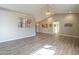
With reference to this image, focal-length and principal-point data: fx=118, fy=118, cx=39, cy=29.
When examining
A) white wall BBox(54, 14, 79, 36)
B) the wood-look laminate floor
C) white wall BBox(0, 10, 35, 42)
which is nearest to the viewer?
the wood-look laminate floor

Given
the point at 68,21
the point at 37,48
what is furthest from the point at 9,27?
the point at 68,21

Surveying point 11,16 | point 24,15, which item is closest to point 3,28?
point 11,16

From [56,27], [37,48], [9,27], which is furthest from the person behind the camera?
[56,27]

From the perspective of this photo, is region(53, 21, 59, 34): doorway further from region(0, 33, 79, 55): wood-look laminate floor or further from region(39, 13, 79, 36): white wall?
region(0, 33, 79, 55): wood-look laminate floor

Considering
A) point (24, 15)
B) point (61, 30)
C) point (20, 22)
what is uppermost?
point (24, 15)

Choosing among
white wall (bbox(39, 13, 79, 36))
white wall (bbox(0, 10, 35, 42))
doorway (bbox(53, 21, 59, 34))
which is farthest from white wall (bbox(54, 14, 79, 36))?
white wall (bbox(0, 10, 35, 42))

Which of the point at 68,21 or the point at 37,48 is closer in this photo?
the point at 37,48

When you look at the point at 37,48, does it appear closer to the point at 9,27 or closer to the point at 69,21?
the point at 9,27

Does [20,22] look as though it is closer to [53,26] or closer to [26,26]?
[26,26]

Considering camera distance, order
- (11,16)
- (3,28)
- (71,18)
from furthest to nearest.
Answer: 1. (71,18)
2. (11,16)
3. (3,28)

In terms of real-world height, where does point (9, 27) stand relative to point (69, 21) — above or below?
below

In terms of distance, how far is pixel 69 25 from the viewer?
16.8m
